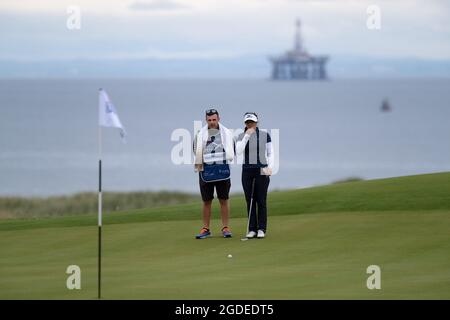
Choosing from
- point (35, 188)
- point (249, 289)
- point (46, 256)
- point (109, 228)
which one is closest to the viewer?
point (249, 289)

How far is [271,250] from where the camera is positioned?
18.8m

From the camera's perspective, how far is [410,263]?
679 inches

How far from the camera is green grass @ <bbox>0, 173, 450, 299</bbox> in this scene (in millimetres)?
15258

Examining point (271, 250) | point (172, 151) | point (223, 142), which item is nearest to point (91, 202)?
point (223, 142)

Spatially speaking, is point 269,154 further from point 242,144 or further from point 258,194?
point 258,194

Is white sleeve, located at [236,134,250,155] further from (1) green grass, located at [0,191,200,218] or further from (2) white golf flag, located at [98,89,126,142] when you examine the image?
(1) green grass, located at [0,191,200,218]

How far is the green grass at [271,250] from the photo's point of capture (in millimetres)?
15258

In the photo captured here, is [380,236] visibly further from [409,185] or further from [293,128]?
[293,128]

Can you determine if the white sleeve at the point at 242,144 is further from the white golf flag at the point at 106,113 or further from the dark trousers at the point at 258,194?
the white golf flag at the point at 106,113

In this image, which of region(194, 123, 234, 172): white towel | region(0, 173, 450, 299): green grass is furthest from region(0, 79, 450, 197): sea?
region(194, 123, 234, 172): white towel

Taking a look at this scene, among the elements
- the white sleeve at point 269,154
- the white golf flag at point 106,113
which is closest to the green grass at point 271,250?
the white sleeve at point 269,154
